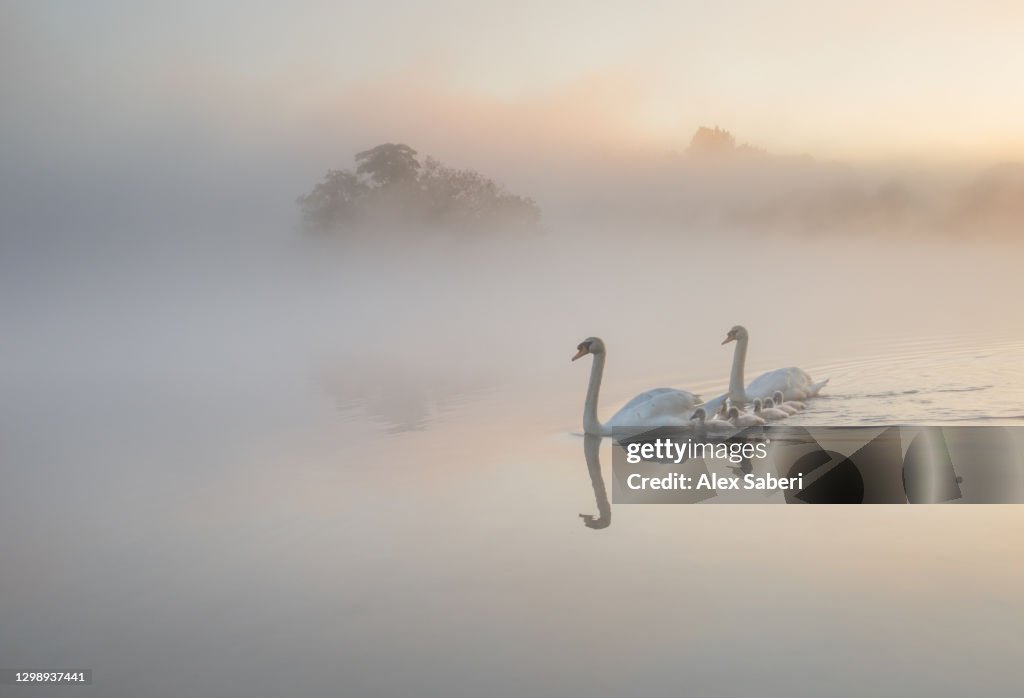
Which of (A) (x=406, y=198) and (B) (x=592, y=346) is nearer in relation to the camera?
(B) (x=592, y=346)

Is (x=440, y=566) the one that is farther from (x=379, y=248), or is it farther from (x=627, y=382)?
(x=379, y=248)

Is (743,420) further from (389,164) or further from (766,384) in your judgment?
(389,164)

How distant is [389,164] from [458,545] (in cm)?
4940

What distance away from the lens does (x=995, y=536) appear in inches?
320

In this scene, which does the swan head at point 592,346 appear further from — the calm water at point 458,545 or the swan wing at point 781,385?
the swan wing at point 781,385

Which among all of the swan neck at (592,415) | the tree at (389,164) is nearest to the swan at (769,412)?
the swan neck at (592,415)

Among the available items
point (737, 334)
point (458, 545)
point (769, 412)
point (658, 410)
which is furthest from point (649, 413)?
point (458, 545)

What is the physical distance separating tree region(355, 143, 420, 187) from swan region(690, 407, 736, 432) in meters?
45.5

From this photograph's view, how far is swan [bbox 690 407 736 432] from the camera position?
11484mm

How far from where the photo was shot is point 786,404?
43.4 feet

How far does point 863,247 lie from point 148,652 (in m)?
63.5

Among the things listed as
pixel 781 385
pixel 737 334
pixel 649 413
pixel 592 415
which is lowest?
pixel 649 413

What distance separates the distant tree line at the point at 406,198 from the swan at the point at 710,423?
4559cm

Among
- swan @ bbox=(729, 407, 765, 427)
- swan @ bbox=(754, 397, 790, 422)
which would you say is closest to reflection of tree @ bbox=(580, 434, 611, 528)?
swan @ bbox=(729, 407, 765, 427)
